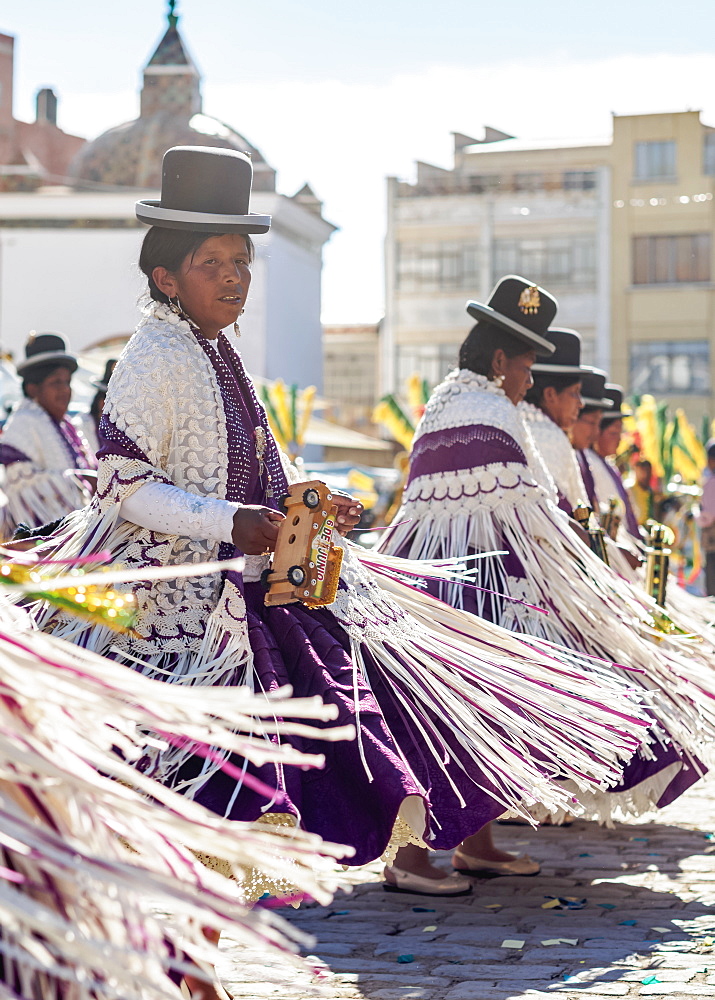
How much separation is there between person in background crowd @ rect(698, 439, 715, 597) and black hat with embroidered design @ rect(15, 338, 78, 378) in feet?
19.1

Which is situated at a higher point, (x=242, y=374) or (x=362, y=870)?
(x=242, y=374)

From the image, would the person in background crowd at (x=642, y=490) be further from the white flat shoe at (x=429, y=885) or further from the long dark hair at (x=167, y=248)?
the long dark hair at (x=167, y=248)

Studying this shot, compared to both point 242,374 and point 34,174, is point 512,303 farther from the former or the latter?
point 34,174

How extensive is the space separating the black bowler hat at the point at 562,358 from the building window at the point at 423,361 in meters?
33.1

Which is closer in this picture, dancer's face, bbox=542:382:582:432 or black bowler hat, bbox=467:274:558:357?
black bowler hat, bbox=467:274:558:357

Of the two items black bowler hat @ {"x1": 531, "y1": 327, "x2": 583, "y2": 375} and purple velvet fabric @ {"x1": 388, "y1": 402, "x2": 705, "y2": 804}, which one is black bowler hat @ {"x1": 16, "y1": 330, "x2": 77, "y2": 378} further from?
purple velvet fabric @ {"x1": 388, "y1": 402, "x2": 705, "y2": 804}

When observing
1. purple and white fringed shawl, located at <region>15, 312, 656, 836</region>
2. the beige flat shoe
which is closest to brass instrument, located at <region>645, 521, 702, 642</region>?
the beige flat shoe

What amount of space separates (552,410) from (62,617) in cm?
306

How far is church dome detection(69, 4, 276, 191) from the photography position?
34.7 m

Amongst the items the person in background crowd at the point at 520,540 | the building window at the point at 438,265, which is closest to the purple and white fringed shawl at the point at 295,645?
the person in background crowd at the point at 520,540

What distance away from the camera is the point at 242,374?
150 inches

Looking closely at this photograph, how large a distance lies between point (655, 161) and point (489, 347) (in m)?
35.1

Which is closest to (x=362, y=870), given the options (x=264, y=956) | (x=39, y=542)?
(x=264, y=956)

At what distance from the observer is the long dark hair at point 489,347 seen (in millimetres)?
5133
